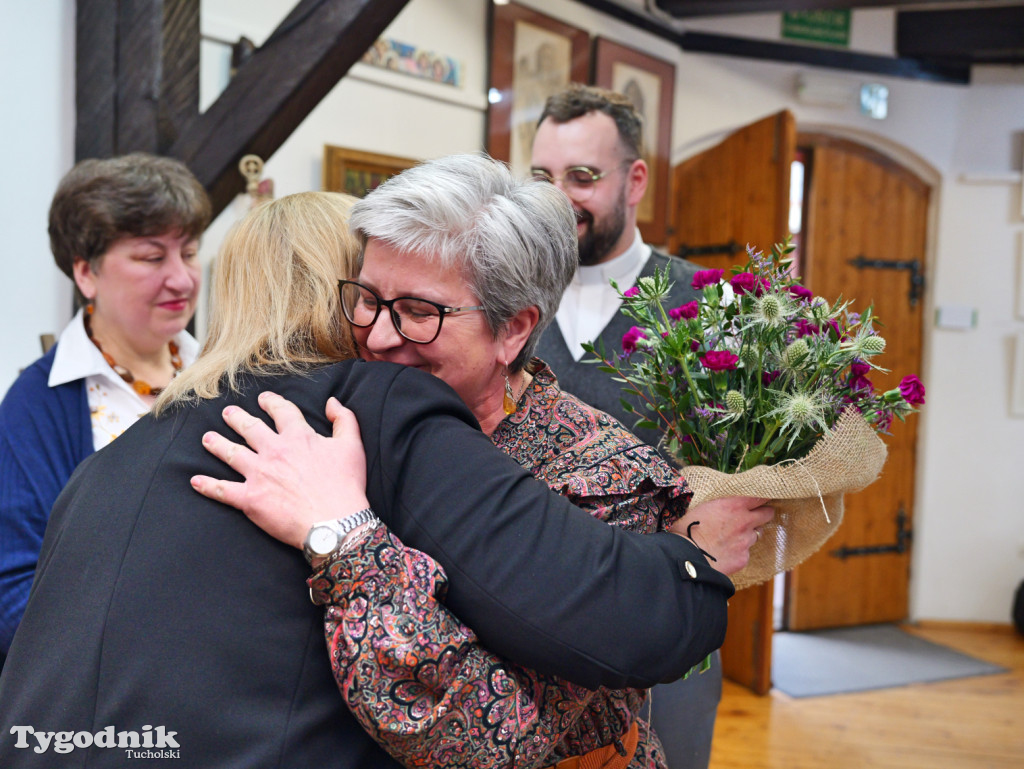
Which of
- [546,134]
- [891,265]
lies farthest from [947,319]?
[546,134]

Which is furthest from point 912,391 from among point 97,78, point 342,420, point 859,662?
point 859,662

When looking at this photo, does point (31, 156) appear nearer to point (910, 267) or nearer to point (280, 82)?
point (280, 82)

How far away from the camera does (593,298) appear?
2.36 meters

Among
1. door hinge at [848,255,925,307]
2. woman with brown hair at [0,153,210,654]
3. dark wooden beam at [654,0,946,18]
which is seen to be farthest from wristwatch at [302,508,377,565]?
door hinge at [848,255,925,307]

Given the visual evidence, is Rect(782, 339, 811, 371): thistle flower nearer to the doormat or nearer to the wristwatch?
the wristwatch

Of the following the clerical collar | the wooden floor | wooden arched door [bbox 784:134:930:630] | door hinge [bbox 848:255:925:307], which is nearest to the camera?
the clerical collar

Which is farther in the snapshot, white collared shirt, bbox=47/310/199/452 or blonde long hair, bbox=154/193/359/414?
white collared shirt, bbox=47/310/199/452

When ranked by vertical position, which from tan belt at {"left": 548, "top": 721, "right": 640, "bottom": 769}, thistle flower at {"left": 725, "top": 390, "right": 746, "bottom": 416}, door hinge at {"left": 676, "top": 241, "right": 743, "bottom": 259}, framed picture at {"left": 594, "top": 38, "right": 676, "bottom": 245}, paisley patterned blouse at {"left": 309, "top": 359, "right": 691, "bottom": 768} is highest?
framed picture at {"left": 594, "top": 38, "right": 676, "bottom": 245}

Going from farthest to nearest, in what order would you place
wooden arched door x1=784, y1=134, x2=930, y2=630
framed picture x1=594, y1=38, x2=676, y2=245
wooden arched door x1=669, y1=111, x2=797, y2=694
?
wooden arched door x1=784, y1=134, x2=930, y2=630, framed picture x1=594, y1=38, x2=676, y2=245, wooden arched door x1=669, y1=111, x2=797, y2=694

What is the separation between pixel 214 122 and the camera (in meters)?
2.67

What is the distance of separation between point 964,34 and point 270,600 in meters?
5.91

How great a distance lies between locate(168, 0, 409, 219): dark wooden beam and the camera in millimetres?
2594

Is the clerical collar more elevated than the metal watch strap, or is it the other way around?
the clerical collar

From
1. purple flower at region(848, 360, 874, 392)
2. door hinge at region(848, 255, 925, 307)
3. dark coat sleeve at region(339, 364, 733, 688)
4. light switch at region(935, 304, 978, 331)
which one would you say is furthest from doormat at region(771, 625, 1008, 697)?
dark coat sleeve at region(339, 364, 733, 688)
